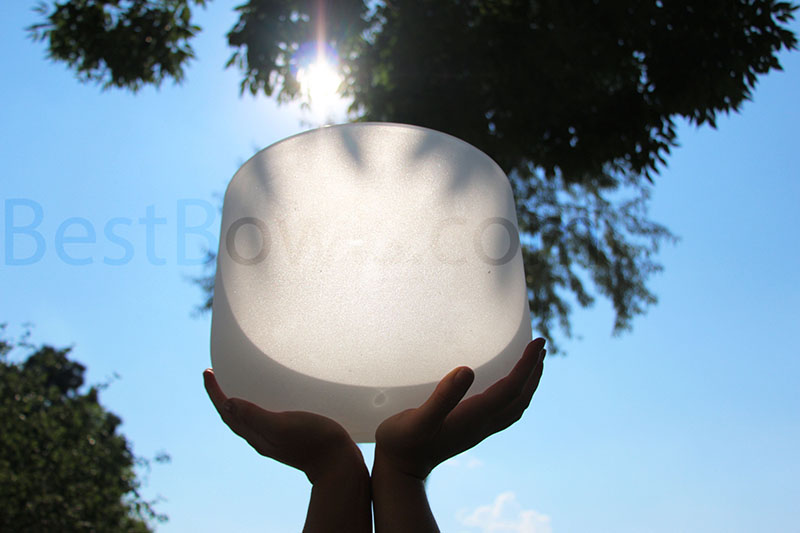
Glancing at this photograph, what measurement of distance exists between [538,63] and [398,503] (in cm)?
579

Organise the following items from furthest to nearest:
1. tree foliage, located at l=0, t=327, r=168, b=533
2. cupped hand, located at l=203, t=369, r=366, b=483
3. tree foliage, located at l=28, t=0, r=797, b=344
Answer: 1. tree foliage, located at l=0, t=327, r=168, b=533
2. tree foliage, located at l=28, t=0, r=797, b=344
3. cupped hand, located at l=203, t=369, r=366, b=483

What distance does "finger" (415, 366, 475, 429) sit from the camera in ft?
3.61

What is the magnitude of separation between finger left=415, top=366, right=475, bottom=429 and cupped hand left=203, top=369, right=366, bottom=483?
10.2 inches

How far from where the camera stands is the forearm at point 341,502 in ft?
4.09

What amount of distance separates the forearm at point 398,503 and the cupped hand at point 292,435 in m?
0.08

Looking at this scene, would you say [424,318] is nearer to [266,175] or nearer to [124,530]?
[266,175]

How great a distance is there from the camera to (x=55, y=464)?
8.66 meters

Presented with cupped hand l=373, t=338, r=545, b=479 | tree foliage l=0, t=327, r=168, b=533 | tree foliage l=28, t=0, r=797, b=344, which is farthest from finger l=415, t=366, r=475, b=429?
tree foliage l=0, t=327, r=168, b=533

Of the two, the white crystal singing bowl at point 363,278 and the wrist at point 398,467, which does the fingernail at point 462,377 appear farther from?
the wrist at point 398,467

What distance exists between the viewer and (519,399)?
1.30m

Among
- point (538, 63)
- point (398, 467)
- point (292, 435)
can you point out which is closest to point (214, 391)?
point (292, 435)

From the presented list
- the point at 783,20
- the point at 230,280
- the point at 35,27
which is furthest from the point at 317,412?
the point at 35,27

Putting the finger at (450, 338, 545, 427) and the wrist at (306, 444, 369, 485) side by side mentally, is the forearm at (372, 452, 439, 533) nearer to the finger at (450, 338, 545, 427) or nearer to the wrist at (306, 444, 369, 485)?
the wrist at (306, 444, 369, 485)

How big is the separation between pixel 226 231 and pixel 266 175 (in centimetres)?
17
